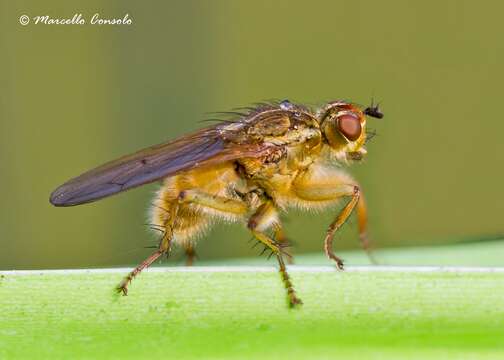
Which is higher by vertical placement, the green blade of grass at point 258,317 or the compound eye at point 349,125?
the compound eye at point 349,125

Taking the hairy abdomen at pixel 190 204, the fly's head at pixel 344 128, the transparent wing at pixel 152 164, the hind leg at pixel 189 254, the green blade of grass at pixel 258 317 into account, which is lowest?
the hind leg at pixel 189 254

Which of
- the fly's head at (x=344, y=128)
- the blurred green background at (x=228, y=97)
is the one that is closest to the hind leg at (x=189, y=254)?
the fly's head at (x=344, y=128)

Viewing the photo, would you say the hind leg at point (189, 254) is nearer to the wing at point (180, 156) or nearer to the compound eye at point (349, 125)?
the wing at point (180, 156)

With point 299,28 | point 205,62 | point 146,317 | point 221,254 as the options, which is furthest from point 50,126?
point 146,317

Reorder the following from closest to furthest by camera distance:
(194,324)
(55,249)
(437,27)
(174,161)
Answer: (194,324) → (174,161) → (55,249) → (437,27)

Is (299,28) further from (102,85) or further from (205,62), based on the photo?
(102,85)

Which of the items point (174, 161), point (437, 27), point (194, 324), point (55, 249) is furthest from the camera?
point (437, 27)

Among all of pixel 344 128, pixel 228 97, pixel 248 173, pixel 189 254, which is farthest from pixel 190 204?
pixel 228 97
